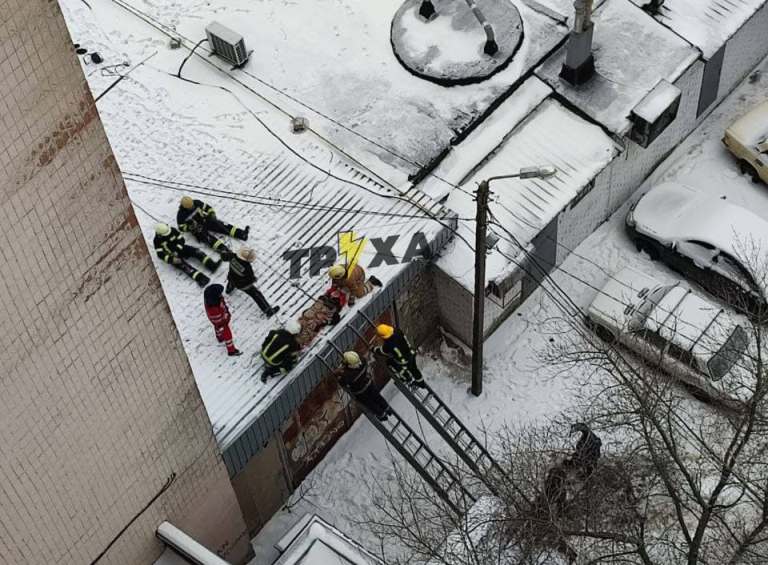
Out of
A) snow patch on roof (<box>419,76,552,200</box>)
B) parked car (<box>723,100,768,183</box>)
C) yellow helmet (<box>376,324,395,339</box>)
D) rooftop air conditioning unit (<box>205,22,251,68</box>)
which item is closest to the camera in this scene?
yellow helmet (<box>376,324,395,339</box>)

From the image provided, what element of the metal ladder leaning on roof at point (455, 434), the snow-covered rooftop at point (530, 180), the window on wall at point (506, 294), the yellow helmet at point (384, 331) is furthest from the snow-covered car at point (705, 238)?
the yellow helmet at point (384, 331)

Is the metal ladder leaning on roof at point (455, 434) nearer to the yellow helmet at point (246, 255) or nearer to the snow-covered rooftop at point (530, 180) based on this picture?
the yellow helmet at point (246, 255)

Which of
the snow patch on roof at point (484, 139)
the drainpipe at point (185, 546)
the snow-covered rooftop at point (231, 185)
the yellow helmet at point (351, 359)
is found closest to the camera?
the drainpipe at point (185, 546)

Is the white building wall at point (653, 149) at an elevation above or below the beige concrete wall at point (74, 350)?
above

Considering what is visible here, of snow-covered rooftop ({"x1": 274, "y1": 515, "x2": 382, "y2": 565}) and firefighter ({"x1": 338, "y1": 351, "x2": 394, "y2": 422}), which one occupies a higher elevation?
firefighter ({"x1": 338, "y1": 351, "x2": 394, "y2": 422})

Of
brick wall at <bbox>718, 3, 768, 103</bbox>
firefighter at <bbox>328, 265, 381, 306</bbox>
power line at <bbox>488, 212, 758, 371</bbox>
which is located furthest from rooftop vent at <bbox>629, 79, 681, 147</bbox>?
firefighter at <bbox>328, 265, 381, 306</bbox>

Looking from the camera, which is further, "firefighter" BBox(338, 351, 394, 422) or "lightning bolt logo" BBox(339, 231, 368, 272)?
"lightning bolt logo" BBox(339, 231, 368, 272)

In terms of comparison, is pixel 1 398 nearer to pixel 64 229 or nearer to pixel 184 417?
pixel 64 229

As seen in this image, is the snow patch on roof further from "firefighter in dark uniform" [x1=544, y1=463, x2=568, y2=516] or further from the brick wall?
"firefighter in dark uniform" [x1=544, y1=463, x2=568, y2=516]
